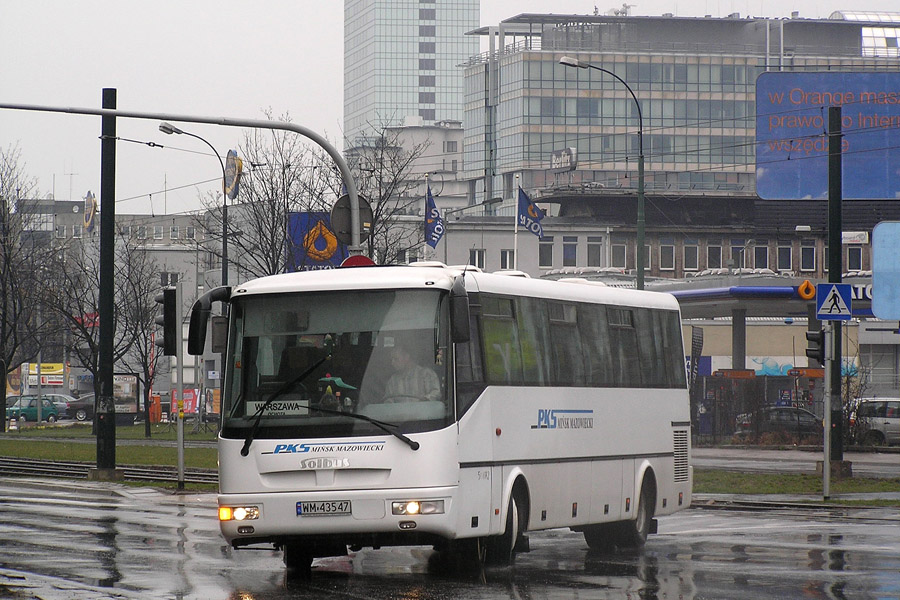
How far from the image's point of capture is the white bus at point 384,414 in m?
12.4

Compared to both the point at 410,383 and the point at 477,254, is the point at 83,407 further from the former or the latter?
the point at 410,383

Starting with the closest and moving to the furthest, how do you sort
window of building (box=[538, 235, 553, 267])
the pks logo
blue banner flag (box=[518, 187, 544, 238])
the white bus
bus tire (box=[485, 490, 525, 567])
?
the white bus
bus tire (box=[485, 490, 525, 567])
the pks logo
blue banner flag (box=[518, 187, 544, 238])
window of building (box=[538, 235, 553, 267])

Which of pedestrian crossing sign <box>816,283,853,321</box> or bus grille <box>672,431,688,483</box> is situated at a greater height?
pedestrian crossing sign <box>816,283,853,321</box>

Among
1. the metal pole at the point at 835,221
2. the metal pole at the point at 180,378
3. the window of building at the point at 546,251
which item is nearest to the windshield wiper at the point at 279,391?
the metal pole at the point at 180,378

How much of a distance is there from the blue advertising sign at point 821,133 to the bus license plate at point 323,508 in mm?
37468

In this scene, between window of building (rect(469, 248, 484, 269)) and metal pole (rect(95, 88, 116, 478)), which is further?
window of building (rect(469, 248, 484, 269))

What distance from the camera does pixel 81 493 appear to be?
26.2 metres

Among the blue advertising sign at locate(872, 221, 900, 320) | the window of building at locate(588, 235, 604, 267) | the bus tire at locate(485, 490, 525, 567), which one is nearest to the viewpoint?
the bus tire at locate(485, 490, 525, 567)

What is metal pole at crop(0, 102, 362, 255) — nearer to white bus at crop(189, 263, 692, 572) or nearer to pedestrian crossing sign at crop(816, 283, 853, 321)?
white bus at crop(189, 263, 692, 572)

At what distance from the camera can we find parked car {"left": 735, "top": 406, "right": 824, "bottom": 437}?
46469 millimetres

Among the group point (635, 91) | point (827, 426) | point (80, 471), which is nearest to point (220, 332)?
point (827, 426)

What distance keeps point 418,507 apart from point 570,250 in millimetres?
83680

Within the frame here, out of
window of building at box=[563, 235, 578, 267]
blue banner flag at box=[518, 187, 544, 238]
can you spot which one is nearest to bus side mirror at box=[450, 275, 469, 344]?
blue banner flag at box=[518, 187, 544, 238]

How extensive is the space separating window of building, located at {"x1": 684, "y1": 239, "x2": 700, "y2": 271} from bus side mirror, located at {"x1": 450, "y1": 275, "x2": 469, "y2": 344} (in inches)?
3441
